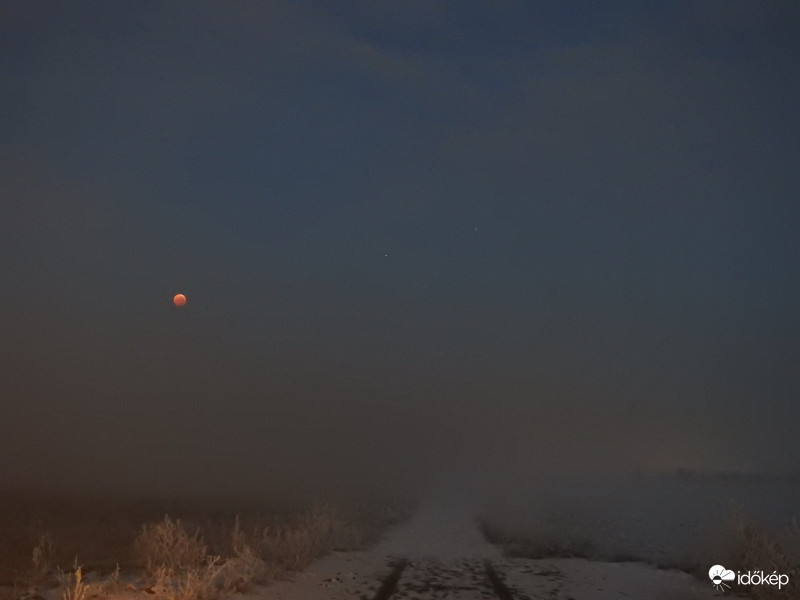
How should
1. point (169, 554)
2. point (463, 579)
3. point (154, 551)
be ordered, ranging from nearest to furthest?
point (169, 554)
point (154, 551)
point (463, 579)

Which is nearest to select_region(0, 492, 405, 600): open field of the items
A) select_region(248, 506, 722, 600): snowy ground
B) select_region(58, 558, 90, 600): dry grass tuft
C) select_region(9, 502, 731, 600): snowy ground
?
select_region(58, 558, 90, 600): dry grass tuft

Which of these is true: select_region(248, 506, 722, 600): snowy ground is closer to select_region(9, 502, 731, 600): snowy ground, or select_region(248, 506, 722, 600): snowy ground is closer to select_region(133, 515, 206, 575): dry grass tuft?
select_region(9, 502, 731, 600): snowy ground

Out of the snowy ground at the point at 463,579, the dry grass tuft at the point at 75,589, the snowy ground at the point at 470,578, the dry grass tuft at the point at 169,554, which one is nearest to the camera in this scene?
the dry grass tuft at the point at 75,589

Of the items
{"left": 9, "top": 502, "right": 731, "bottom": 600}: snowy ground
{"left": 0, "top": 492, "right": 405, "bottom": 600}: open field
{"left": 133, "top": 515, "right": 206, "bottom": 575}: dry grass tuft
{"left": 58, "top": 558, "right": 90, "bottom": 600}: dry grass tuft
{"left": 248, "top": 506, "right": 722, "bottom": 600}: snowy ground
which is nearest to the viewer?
{"left": 58, "top": 558, "right": 90, "bottom": 600}: dry grass tuft

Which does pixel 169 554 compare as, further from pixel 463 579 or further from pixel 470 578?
pixel 470 578

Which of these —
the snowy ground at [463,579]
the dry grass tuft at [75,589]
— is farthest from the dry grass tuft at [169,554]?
the snowy ground at [463,579]

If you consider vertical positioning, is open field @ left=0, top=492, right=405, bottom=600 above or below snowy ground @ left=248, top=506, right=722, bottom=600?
above

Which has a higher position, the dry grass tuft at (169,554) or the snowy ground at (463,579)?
the dry grass tuft at (169,554)

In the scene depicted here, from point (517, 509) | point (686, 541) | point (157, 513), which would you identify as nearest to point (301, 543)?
point (686, 541)

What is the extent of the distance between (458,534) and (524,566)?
26.2 ft

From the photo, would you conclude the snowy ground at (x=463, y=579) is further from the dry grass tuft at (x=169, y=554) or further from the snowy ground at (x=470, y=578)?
the dry grass tuft at (x=169, y=554)

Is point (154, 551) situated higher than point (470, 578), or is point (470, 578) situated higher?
point (154, 551)

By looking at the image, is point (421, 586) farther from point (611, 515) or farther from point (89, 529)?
Result: point (611, 515)

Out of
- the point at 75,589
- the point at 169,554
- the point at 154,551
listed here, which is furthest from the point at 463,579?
the point at 75,589
